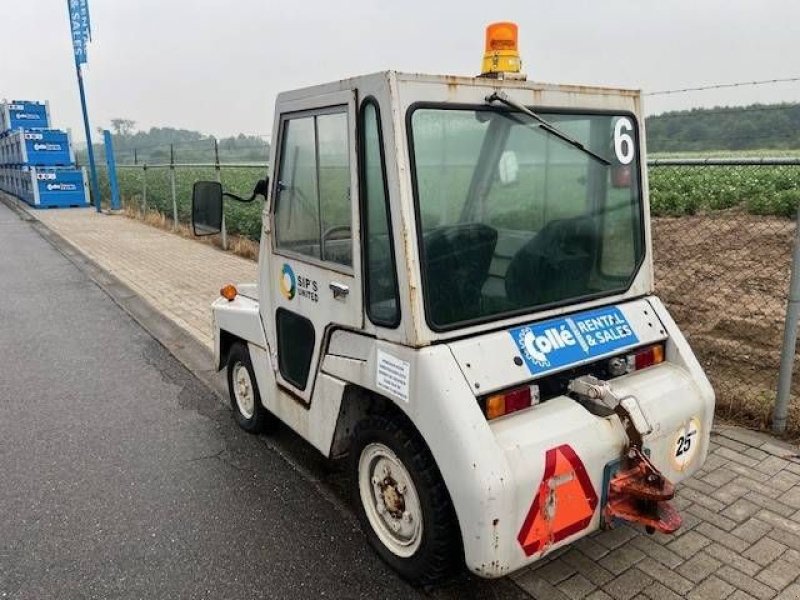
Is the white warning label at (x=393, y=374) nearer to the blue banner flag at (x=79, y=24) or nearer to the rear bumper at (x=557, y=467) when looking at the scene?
the rear bumper at (x=557, y=467)

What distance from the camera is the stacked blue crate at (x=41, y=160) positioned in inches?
831

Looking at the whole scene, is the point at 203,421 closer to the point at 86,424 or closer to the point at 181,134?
the point at 86,424

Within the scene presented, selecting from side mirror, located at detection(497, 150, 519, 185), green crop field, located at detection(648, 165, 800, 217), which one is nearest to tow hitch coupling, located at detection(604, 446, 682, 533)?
side mirror, located at detection(497, 150, 519, 185)

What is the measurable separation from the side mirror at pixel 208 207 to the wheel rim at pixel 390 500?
1411mm

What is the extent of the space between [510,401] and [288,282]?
1384mm

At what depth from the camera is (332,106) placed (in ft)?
8.56

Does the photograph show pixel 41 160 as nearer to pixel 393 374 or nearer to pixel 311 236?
pixel 311 236

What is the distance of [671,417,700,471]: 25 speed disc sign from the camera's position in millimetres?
2729

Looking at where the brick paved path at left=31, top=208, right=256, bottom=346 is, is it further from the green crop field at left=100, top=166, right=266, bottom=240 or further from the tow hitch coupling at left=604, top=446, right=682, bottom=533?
the tow hitch coupling at left=604, top=446, right=682, bottom=533

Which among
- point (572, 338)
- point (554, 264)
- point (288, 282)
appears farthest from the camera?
point (288, 282)

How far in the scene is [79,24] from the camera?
61.6 ft

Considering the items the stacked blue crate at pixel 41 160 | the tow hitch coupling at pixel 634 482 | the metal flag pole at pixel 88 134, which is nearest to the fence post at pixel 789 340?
the tow hitch coupling at pixel 634 482

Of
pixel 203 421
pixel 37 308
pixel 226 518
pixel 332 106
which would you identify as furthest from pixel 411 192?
pixel 37 308

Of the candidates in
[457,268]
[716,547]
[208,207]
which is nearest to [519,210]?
[457,268]
